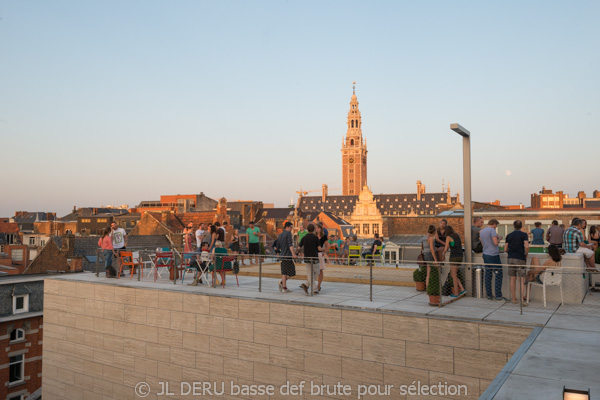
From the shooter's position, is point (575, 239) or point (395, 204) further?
point (395, 204)

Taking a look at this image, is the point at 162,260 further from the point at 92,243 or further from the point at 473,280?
the point at 92,243

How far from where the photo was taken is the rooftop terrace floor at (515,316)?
15.6 feet

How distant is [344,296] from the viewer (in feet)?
35.5

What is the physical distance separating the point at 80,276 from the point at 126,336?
154 inches

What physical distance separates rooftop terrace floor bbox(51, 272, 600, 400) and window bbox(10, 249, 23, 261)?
40.3 metres

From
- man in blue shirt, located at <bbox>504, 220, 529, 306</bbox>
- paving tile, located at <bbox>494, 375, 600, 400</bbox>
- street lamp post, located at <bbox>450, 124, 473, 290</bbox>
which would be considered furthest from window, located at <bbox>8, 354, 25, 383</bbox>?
paving tile, located at <bbox>494, 375, 600, 400</bbox>

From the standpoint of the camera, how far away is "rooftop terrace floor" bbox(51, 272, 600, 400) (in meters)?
4.75

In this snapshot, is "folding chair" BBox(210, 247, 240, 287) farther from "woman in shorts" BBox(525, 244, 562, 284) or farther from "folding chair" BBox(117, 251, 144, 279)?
"woman in shorts" BBox(525, 244, 562, 284)

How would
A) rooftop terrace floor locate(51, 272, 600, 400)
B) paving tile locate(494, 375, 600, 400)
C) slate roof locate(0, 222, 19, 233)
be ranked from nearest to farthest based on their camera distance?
paving tile locate(494, 375, 600, 400) → rooftop terrace floor locate(51, 272, 600, 400) → slate roof locate(0, 222, 19, 233)

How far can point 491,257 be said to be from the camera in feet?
34.4

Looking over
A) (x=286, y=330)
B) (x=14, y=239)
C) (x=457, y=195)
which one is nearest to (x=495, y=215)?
(x=286, y=330)

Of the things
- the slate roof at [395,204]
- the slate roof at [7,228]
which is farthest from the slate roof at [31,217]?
the slate roof at [395,204]
